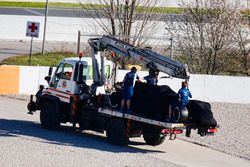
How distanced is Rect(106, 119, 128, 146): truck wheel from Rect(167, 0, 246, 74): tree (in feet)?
55.1

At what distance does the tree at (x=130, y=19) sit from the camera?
35.4 metres

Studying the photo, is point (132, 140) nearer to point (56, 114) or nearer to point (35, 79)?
Answer: point (56, 114)

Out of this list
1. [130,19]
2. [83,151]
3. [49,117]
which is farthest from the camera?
[130,19]

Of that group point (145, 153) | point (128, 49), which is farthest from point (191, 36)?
point (145, 153)

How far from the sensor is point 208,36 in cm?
3547

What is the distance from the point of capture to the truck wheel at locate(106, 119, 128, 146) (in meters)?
18.7

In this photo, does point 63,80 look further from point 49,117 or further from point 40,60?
point 40,60

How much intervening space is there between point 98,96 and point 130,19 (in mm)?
15941

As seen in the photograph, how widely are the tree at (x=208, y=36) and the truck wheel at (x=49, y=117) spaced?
1553 cm

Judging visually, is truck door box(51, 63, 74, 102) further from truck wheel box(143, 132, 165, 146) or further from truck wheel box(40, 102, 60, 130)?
truck wheel box(143, 132, 165, 146)

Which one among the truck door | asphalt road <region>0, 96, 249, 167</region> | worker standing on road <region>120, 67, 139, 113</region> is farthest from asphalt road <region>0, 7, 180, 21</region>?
worker standing on road <region>120, 67, 139, 113</region>

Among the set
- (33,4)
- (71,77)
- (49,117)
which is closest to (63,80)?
(71,77)

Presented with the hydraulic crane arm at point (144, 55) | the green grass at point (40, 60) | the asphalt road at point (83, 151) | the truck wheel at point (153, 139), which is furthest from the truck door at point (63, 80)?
the green grass at point (40, 60)

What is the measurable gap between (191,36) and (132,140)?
53.4 ft
